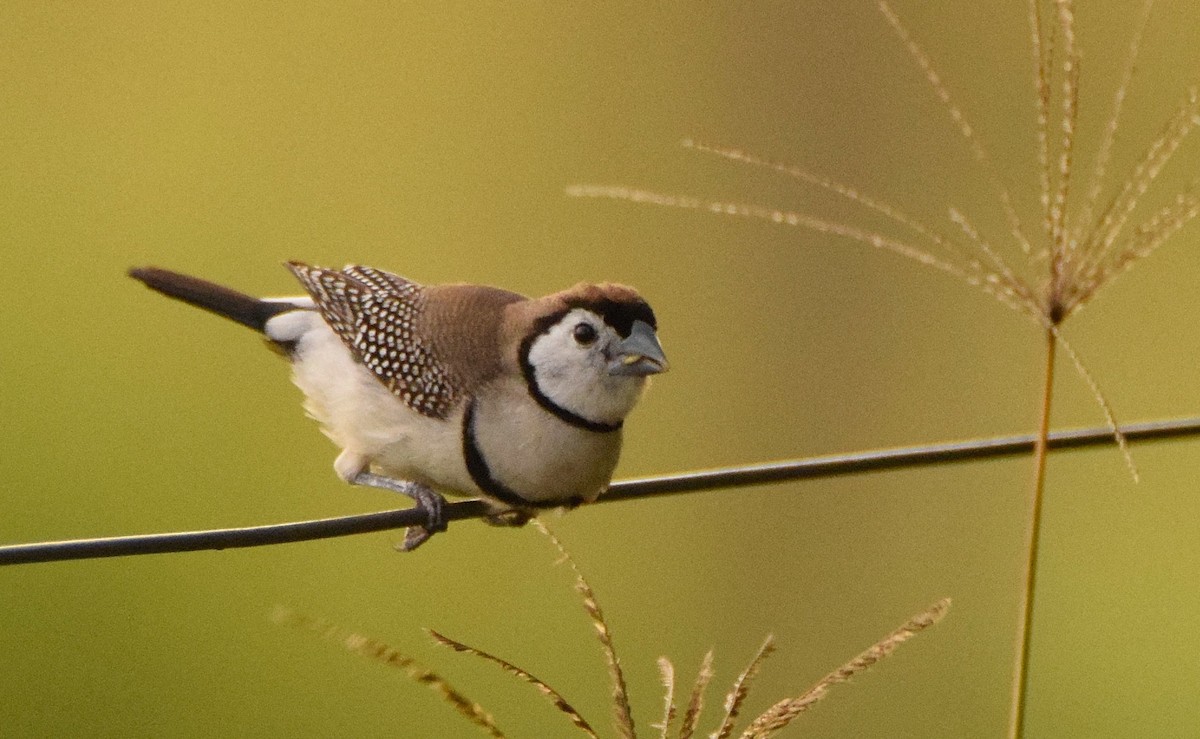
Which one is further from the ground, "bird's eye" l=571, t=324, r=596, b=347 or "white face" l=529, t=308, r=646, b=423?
"bird's eye" l=571, t=324, r=596, b=347

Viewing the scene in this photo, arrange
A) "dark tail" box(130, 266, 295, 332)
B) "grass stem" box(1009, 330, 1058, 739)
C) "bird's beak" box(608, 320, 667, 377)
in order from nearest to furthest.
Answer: "grass stem" box(1009, 330, 1058, 739) < "bird's beak" box(608, 320, 667, 377) < "dark tail" box(130, 266, 295, 332)

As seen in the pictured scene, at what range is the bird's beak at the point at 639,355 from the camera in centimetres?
235

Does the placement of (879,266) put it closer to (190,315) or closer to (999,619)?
(999,619)

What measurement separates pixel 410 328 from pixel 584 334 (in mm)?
387

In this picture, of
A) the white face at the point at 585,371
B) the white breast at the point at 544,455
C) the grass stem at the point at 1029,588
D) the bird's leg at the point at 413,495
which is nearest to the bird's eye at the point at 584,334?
the white face at the point at 585,371

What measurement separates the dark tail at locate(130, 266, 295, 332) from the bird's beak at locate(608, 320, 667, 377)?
0.82 meters

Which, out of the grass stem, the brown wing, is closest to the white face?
the brown wing

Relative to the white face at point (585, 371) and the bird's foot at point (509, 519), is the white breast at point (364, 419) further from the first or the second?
the white face at point (585, 371)

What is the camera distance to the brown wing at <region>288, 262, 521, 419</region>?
99.7 inches

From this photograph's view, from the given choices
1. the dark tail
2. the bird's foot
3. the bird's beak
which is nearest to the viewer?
the bird's beak

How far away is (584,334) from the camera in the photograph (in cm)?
243

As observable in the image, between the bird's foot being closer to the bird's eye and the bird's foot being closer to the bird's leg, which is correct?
the bird's leg

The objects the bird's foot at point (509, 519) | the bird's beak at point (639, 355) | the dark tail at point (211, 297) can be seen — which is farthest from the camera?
the dark tail at point (211, 297)

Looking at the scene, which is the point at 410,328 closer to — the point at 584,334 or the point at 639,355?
the point at 584,334
